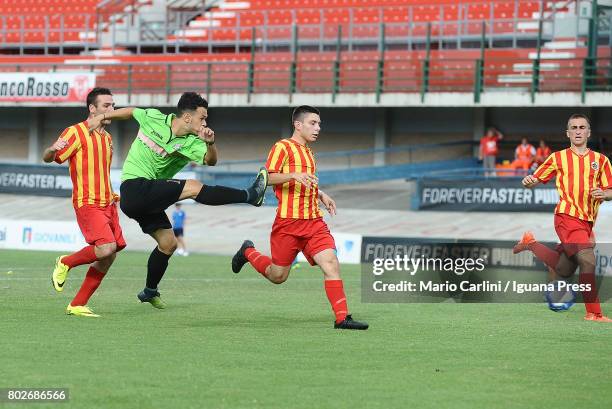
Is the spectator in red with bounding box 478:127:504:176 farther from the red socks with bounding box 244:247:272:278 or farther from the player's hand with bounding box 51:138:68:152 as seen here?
the player's hand with bounding box 51:138:68:152

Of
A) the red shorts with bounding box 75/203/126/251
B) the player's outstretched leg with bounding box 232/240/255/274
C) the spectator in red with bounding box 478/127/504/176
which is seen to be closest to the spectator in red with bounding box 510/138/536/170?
the spectator in red with bounding box 478/127/504/176

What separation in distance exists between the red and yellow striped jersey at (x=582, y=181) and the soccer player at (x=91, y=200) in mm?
4343

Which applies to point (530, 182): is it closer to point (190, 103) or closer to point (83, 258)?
point (190, 103)

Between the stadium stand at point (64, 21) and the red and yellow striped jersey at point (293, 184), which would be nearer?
the red and yellow striped jersey at point (293, 184)

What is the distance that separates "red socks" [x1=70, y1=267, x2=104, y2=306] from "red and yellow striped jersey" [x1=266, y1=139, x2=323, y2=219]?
6.22 ft

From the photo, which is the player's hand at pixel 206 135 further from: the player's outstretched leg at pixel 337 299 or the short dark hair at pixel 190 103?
the player's outstretched leg at pixel 337 299

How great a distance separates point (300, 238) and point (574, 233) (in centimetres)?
292

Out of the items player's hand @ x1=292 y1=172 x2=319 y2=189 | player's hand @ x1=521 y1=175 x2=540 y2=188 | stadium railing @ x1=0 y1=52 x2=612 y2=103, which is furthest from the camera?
stadium railing @ x1=0 y1=52 x2=612 y2=103

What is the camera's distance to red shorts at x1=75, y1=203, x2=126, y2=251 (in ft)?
36.4

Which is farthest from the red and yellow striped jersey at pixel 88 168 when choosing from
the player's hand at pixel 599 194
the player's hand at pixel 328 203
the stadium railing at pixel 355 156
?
→ the stadium railing at pixel 355 156

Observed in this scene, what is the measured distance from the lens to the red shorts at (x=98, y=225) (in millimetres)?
11102

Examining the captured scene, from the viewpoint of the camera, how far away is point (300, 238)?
10688 millimetres

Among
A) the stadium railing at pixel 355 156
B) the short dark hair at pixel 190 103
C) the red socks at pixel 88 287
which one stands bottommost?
the stadium railing at pixel 355 156

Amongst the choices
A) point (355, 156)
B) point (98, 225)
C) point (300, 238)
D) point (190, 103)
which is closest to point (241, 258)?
point (300, 238)
